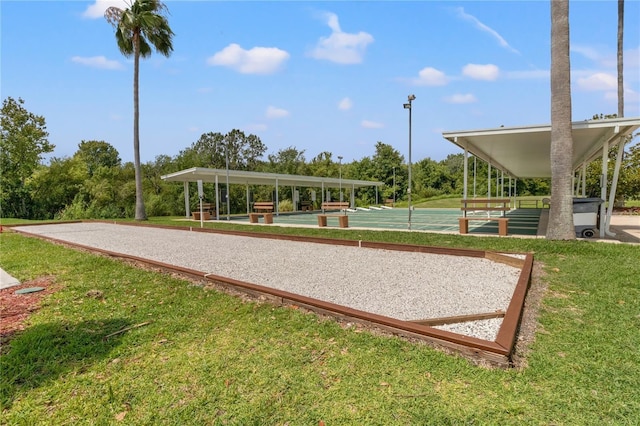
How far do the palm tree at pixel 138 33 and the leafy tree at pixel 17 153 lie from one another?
12524 mm

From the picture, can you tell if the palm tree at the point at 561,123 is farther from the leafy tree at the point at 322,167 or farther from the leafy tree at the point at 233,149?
the leafy tree at the point at 233,149

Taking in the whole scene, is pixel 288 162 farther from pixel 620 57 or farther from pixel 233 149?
pixel 620 57

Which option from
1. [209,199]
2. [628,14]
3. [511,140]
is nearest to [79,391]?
[511,140]

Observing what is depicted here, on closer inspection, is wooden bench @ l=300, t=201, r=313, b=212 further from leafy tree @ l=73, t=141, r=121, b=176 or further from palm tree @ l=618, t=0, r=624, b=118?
leafy tree @ l=73, t=141, r=121, b=176

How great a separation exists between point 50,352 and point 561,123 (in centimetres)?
964

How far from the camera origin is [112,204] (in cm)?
2427

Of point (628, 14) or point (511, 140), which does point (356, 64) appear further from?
point (628, 14)

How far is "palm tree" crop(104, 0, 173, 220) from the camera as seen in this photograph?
1719cm

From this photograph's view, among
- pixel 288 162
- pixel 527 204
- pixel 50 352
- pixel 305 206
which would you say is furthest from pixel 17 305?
pixel 288 162

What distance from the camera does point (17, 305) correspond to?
4.11 metres

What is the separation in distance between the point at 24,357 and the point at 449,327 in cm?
362

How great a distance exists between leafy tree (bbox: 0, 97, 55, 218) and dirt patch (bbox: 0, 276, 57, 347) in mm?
24946

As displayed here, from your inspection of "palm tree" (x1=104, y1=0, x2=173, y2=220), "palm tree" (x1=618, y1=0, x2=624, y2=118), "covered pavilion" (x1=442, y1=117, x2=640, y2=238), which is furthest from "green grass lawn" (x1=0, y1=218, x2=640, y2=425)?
"palm tree" (x1=104, y1=0, x2=173, y2=220)

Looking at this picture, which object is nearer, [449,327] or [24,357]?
[24,357]
